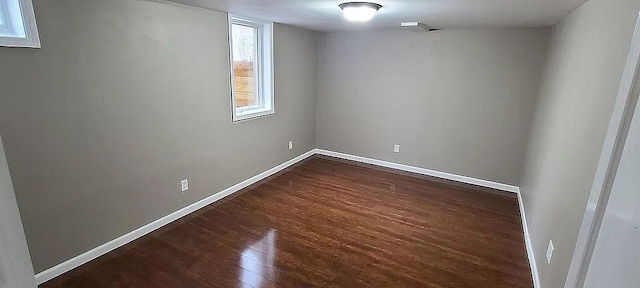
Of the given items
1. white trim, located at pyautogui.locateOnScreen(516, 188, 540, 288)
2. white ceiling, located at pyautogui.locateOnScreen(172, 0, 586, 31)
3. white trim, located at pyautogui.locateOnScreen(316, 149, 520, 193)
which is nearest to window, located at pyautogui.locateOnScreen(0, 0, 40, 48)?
white ceiling, located at pyautogui.locateOnScreen(172, 0, 586, 31)

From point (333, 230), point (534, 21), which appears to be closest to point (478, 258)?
point (333, 230)

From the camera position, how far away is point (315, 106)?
5074mm

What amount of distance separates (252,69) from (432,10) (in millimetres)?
2280

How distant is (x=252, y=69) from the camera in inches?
156

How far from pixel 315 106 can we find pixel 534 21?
9.96 feet

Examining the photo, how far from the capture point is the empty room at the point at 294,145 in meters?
1.61

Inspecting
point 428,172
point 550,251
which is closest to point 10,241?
point 550,251

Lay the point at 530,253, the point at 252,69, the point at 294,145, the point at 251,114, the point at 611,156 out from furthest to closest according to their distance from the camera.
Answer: the point at 294,145
the point at 252,69
the point at 251,114
the point at 530,253
the point at 611,156

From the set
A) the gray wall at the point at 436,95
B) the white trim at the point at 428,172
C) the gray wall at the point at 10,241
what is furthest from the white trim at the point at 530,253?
the gray wall at the point at 10,241

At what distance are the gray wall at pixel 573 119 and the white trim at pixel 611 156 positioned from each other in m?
0.75

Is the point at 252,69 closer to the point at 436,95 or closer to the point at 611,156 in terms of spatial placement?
the point at 436,95

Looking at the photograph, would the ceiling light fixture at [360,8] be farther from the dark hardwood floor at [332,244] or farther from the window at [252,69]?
the dark hardwood floor at [332,244]

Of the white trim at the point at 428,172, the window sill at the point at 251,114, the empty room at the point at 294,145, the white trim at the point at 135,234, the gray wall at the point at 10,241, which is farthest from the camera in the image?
the white trim at the point at 428,172

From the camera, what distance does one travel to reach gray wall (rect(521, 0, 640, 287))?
1.44m
